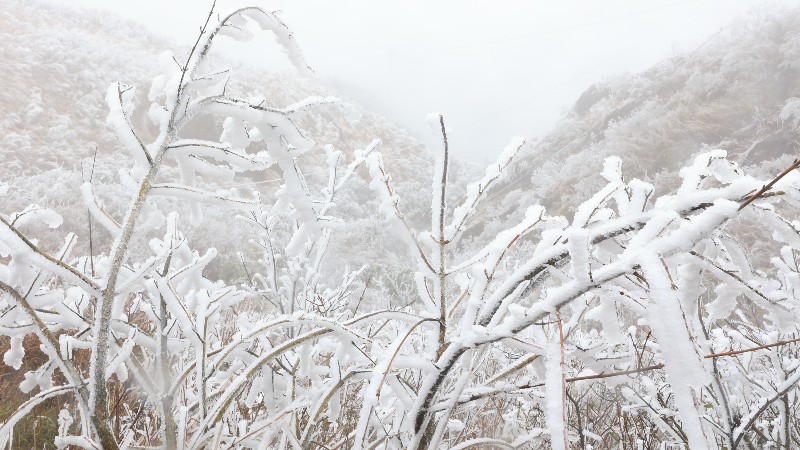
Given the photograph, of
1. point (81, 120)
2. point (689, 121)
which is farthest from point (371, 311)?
point (81, 120)

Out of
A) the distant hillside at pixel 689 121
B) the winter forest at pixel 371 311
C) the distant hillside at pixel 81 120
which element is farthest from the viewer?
the distant hillside at pixel 81 120

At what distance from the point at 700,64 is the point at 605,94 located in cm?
454

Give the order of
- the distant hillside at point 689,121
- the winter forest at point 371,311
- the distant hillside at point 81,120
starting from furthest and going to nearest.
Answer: the distant hillside at point 81,120 → the distant hillside at point 689,121 → the winter forest at point 371,311

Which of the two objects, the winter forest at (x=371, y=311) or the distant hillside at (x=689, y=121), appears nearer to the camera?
the winter forest at (x=371, y=311)

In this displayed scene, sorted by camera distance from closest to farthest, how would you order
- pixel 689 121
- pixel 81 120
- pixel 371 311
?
pixel 371 311 < pixel 689 121 < pixel 81 120

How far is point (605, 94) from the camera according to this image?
20.0 meters

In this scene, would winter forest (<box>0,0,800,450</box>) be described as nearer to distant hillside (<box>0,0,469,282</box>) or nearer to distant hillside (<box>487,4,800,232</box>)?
distant hillside (<box>0,0,469,282</box>)

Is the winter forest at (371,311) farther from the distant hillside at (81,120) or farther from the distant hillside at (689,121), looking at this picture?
the distant hillside at (689,121)

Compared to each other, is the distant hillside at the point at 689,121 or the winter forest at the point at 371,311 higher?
the winter forest at the point at 371,311

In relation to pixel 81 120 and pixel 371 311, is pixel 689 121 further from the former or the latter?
pixel 81 120

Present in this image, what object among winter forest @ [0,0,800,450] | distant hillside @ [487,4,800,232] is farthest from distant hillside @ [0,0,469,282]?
winter forest @ [0,0,800,450]

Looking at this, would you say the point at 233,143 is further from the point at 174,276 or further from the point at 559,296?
the point at 559,296

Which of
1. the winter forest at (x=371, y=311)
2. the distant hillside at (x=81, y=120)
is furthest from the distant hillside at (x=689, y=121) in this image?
the winter forest at (x=371, y=311)

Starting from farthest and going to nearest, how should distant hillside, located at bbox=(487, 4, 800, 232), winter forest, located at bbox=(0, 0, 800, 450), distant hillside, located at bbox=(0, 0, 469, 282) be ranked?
1. distant hillside, located at bbox=(0, 0, 469, 282)
2. distant hillside, located at bbox=(487, 4, 800, 232)
3. winter forest, located at bbox=(0, 0, 800, 450)
